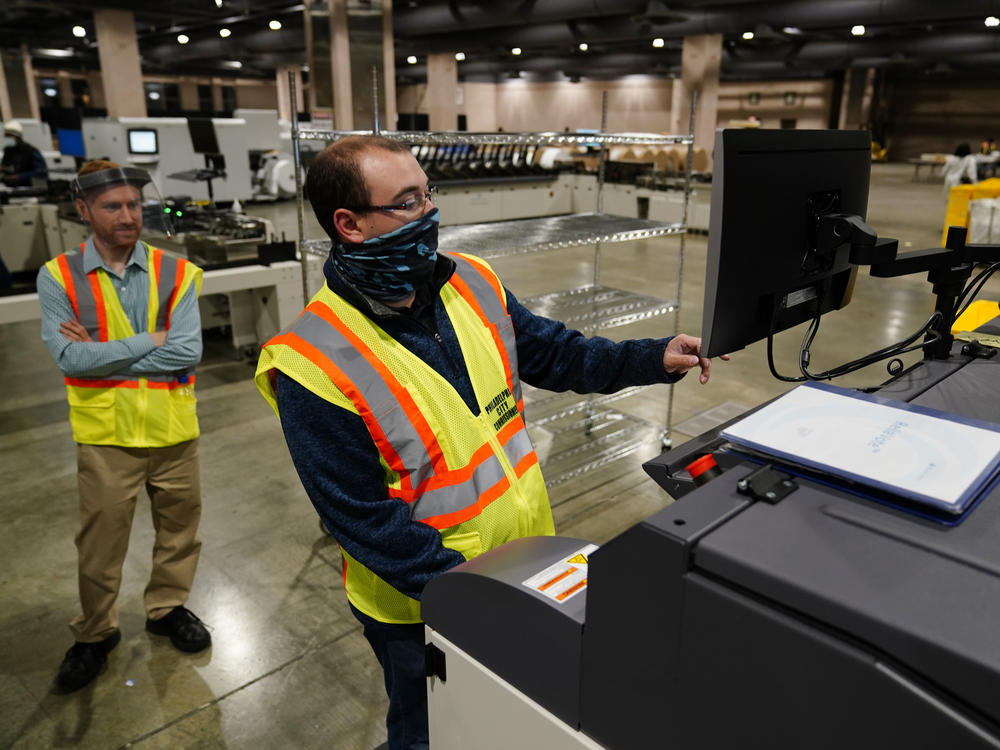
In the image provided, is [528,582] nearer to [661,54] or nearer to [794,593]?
[794,593]

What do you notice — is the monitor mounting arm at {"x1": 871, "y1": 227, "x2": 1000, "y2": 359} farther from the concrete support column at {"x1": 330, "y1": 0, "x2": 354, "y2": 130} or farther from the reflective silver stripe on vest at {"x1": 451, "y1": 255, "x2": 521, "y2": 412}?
the concrete support column at {"x1": 330, "y1": 0, "x2": 354, "y2": 130}

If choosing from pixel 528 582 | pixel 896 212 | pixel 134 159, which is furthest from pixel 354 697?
pixel 896 212

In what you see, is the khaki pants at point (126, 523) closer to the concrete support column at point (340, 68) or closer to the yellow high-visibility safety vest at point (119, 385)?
the yellow high-visibility safety vest at point (119, 385)

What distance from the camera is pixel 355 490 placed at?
4.36ft

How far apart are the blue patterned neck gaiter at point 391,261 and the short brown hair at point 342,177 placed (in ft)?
0.24

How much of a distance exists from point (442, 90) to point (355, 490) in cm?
1771

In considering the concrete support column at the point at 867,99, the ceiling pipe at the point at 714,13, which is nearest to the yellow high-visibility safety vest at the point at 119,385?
the ceiling pipe at the point at 714,13

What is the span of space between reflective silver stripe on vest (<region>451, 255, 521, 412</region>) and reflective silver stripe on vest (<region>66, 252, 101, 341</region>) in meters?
1.29

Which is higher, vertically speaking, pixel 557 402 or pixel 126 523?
pixel 126 523

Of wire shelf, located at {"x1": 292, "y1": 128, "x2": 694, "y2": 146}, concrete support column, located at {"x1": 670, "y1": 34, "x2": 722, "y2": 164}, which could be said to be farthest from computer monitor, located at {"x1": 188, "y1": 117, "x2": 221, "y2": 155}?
concrete support column, located at {"x1": 670, "y1": 34, "x2": 722, "y2": 164}

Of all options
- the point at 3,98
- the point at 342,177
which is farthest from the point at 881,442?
the point at 3,98

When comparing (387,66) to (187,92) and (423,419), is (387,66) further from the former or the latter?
(187,92)

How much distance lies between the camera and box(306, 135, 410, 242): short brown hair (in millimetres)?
1358

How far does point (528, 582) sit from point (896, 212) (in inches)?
563
